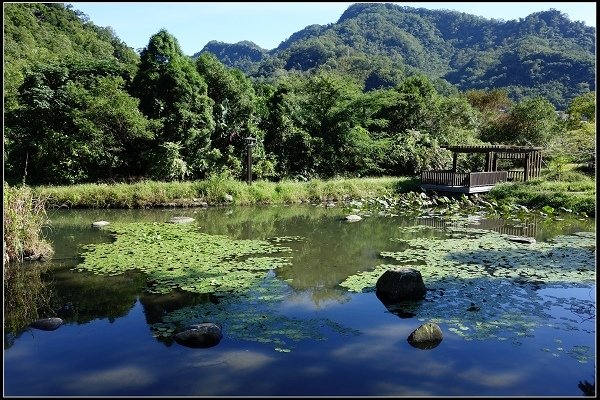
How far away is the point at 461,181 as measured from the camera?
21406 millimetres

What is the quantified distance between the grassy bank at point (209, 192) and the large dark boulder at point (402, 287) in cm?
1278

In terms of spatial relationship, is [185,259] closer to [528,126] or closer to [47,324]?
[47,324]

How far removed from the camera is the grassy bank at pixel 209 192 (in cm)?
1877

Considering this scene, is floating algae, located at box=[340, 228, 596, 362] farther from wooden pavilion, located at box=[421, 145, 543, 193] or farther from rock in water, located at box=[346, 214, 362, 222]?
wooden pavilion, located at box=[421, 145, 543, 193]

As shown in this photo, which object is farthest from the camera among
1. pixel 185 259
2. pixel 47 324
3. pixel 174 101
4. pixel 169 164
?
pixel 174 101

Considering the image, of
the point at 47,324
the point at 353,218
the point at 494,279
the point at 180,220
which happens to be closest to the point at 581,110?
the point at 353,218

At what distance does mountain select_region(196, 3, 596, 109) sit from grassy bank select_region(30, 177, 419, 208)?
34043 mm

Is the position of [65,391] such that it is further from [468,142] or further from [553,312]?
[468,142]

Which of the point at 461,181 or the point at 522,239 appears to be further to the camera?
the point at 461,181

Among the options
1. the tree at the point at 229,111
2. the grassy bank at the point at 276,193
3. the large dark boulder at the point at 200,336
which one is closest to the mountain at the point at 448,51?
the grassy bank at the point at 276,193

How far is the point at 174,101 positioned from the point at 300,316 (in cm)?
1818

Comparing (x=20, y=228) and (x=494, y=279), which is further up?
(x=20, y=228)

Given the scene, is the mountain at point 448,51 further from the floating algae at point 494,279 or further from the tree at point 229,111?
the floating algae at point 494,279

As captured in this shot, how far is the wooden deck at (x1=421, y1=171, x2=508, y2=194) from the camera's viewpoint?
21.0 meters
